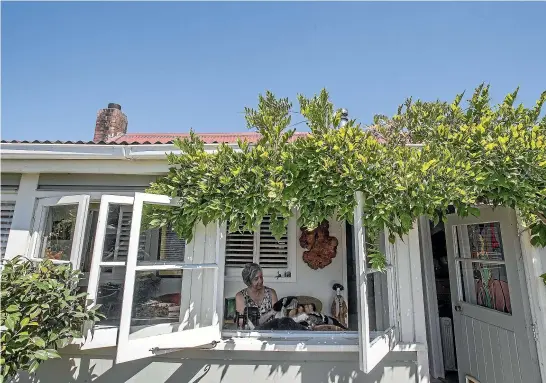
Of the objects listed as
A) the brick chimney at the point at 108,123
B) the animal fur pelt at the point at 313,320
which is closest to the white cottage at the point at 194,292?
the animal fur pelt at the point at 313,320

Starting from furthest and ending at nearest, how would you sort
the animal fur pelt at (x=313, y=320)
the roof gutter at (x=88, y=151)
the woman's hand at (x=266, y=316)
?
the woman's hand at (x=266, y=316) → the animal fur pelt at (x=313, y=320) → the roof gutter at (x=88, y=151)

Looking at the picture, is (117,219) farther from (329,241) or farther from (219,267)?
(329,241)

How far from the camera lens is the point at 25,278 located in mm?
2270

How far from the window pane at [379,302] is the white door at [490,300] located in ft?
3.94

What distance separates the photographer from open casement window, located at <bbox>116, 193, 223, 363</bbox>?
2.21m

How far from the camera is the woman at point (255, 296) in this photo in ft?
12.0

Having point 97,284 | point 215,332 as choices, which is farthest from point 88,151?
point 215,332

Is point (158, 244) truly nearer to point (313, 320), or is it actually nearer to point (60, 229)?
point (60, 229)

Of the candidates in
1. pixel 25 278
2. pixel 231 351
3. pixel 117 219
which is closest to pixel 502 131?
pixel 231 351

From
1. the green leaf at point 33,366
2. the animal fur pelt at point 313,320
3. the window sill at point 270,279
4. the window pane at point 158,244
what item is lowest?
the green leaf at point 33,366

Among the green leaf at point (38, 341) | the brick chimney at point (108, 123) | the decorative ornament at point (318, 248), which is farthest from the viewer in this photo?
the brick chimney at point (108, 123)

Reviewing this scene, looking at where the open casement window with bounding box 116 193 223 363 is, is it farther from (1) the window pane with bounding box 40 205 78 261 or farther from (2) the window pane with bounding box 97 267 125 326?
(1) the window pane with bounding box 40 205 78 261

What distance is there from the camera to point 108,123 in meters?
6.72

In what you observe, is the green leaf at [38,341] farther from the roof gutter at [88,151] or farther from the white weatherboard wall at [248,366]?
the roof gutter at [88,151]
